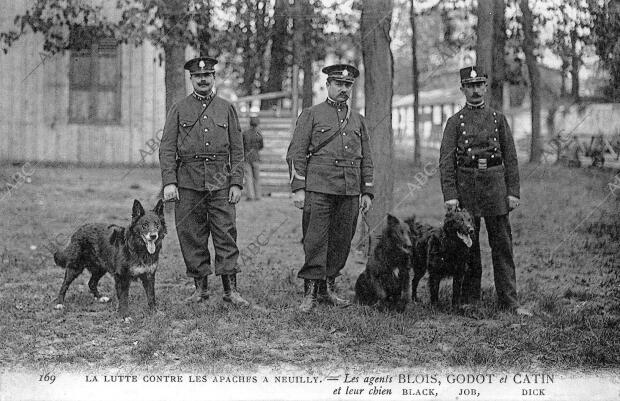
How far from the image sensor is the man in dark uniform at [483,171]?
20.0ft

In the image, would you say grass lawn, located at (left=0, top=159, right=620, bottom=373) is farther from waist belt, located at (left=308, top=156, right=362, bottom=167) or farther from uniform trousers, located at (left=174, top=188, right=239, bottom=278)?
waist belt, located at (left=308, top=156, right=362, bottom=167)

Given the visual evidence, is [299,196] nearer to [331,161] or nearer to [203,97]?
[331,161]

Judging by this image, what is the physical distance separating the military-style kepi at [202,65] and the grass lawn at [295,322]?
2.03 m

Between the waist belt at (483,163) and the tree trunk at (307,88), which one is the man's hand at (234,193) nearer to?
the waist belt at (483,163)

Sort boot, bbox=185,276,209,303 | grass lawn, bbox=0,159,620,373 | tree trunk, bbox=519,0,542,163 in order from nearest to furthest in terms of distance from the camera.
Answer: grass lawn, bbox=0,159,620,373, boot, bbox=185,276,209,303, tree trunk, bbox=519,0,542,163

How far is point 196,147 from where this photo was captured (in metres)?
6.15

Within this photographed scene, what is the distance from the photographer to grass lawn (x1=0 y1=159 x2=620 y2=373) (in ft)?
16.0

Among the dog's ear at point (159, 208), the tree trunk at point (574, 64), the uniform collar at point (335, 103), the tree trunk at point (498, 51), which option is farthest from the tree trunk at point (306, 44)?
the dog's ear at point (159, 208)

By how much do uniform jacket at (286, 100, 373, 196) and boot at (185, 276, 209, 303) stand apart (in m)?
1.20

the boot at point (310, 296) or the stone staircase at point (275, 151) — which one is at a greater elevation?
the stone staircase at point (275, 151)

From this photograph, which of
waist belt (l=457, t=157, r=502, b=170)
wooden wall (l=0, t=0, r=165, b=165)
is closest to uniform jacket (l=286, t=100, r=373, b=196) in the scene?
waist belt (l=457, t=157, r=502, b=170)

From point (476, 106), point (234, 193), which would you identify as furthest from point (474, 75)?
point (234, 193)

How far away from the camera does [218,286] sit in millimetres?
7121

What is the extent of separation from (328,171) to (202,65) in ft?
4.64
